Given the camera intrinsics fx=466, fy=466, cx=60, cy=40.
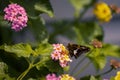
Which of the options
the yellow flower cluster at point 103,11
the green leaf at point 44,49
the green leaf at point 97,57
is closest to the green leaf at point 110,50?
the green leaf at point 97,57

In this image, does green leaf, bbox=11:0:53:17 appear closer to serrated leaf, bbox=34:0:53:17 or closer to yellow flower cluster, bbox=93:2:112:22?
serrated leaf, bbox=34:0:53:17

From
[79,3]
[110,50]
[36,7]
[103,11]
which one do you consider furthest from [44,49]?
[79,3]

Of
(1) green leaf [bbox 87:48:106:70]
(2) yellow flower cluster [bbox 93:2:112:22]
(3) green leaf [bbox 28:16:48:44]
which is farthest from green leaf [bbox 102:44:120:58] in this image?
(2) yellow flower cluster [bbox 93:2:112:22]

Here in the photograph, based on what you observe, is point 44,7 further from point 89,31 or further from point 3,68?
point 89,31

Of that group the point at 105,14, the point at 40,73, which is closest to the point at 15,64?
the point at 40,73

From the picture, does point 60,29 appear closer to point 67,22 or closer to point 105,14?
point 67,22

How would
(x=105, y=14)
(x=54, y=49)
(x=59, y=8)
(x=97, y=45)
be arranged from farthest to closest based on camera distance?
(x=59, y=8) → (x=105, y=14) → (x=97, y=45) → (x=54, y=49)
